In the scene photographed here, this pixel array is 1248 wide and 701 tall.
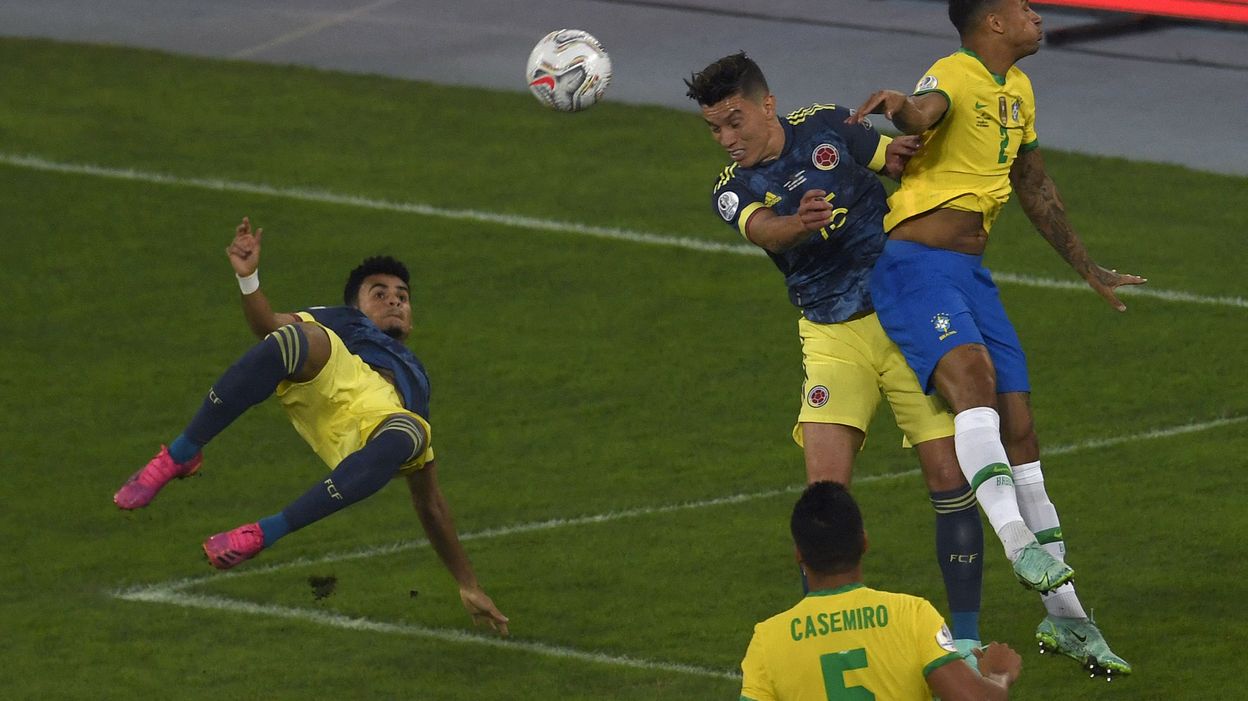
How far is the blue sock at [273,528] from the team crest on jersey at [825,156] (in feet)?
8.60

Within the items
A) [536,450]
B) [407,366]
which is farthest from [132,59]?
[407,366]

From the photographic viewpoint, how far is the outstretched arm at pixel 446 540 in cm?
995

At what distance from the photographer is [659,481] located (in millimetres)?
11898

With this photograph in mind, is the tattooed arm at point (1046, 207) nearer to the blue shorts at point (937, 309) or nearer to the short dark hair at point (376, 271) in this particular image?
the blue shorts at point (937, 309)

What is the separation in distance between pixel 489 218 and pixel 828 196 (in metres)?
7.55

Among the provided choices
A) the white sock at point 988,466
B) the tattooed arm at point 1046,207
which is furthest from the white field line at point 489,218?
the white sock at point 988,466

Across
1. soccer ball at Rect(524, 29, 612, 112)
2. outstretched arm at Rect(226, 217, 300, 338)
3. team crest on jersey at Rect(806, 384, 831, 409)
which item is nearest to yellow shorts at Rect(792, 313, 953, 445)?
team crest on jersey at Rect(806, 384, 831, 409)

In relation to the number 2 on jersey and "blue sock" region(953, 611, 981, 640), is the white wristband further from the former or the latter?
the number 2 on jersey

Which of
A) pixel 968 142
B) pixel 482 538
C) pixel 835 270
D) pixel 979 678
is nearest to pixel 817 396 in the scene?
pixel 835 270

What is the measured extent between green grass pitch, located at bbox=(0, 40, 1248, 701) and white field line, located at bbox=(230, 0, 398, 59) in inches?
16.1

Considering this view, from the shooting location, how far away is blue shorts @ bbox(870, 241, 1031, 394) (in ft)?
28.3

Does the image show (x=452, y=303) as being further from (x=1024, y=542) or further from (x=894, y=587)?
(x=1024, y=542)

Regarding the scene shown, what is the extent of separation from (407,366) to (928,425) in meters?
2.59

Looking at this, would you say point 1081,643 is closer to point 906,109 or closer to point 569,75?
point 906,109
